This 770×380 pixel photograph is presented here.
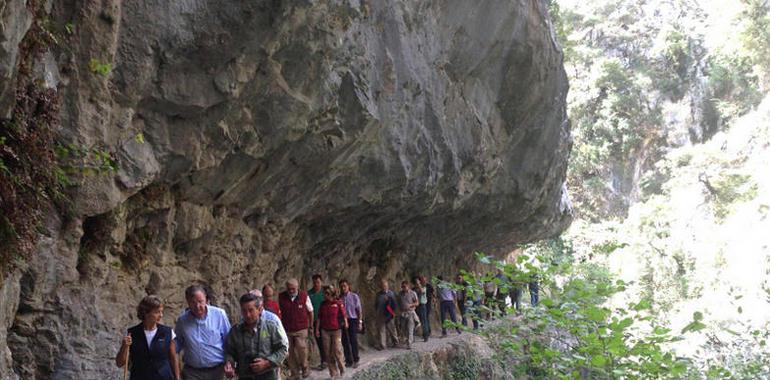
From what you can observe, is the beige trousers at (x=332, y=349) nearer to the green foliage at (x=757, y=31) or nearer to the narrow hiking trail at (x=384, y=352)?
the narrow hiking trail at (x=384, y=352)

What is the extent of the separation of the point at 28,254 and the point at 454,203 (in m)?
9.75

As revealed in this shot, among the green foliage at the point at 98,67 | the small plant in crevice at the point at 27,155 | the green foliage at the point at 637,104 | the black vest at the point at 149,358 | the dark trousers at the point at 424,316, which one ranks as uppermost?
the green foliage at the point at 637,104

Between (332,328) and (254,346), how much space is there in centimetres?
462

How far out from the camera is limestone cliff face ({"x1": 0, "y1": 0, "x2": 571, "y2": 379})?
541cm

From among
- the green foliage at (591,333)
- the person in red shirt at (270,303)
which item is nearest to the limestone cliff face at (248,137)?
the person in red shirt at (270,303)

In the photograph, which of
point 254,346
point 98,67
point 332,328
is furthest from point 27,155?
point 332,328

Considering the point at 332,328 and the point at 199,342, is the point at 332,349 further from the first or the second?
the point at 199,342

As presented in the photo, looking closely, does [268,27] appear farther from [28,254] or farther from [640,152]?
[640,152]

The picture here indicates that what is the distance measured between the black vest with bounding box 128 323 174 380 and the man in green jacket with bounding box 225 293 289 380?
485 millimetres

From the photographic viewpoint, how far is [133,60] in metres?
5.87

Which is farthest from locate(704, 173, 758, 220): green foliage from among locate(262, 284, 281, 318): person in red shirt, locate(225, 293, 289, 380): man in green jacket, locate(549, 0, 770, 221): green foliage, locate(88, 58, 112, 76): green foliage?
locate(88, 58, 112, 76): green foliage

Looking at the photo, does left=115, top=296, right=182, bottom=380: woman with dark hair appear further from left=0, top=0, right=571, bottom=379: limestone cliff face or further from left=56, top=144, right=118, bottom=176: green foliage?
left=56, top=144, right=118, bottom=176: green foliage

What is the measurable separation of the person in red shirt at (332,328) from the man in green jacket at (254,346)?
4455 millimetres

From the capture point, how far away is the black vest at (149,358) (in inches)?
177
